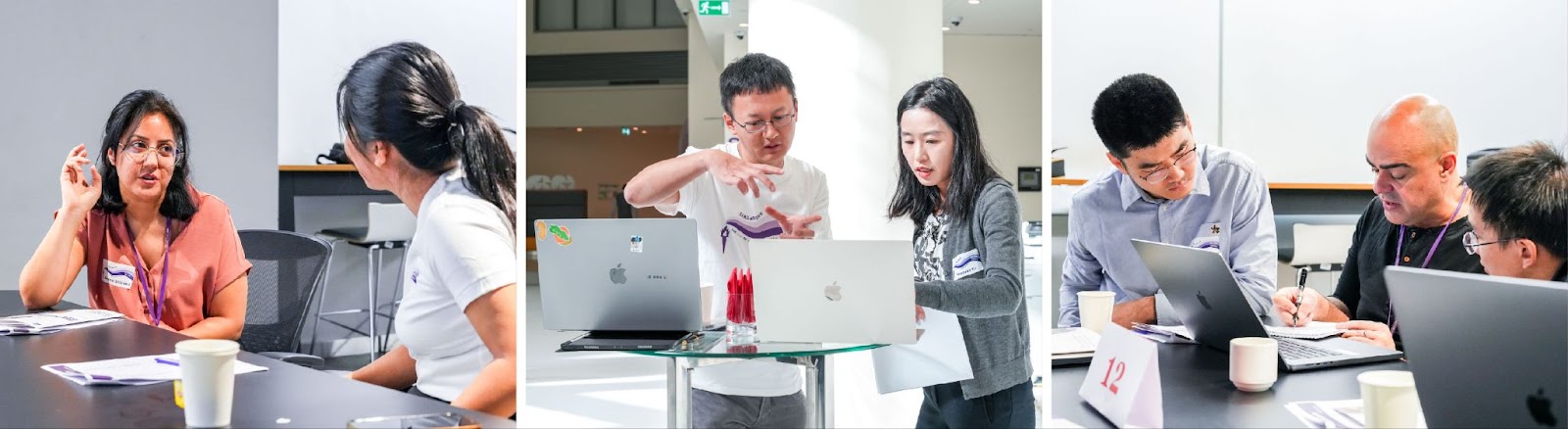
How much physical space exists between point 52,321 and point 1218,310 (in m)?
2.78

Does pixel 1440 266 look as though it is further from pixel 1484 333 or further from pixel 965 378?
pixel 1484 333

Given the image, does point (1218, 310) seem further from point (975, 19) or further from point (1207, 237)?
point (975, 19)

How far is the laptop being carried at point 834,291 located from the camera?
2068 mm

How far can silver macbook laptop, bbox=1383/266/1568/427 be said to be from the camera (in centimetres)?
116

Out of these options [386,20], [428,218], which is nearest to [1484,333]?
[428,218]

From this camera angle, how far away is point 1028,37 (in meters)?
3.04

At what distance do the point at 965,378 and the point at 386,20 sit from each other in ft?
5.84

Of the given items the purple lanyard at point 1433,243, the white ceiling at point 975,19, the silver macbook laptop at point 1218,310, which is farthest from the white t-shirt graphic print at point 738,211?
the purple lanyard at point 1433,243

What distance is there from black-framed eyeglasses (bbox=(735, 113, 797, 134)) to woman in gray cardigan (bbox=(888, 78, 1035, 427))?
0.33 m

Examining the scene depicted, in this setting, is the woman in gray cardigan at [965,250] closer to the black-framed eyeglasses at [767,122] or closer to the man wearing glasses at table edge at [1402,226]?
the black-framed eyeglasses at [767,122]

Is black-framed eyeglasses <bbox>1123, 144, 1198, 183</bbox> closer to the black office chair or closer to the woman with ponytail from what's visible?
→ the woman with ponytail

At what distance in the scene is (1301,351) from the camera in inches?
77.6

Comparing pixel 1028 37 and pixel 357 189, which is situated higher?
pixel 1028 37

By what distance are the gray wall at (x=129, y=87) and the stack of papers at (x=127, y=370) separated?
1436 millimetres
